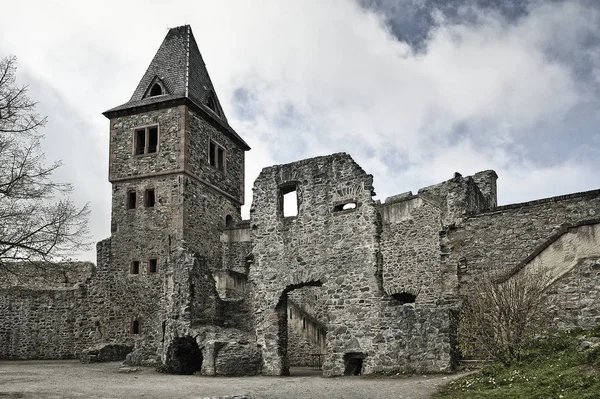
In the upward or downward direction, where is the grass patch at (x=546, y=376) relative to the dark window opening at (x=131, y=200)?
downward

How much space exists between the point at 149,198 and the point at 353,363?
50.1 feet

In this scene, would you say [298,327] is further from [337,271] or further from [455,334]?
[455,334]

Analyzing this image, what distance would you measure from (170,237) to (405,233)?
10.6 metres

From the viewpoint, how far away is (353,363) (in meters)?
16.7

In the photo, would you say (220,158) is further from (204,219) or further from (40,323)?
(40,323)

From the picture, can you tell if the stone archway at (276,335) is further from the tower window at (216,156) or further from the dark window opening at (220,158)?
the dark window opening at (220,158)

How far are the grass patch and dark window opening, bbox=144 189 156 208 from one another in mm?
19263

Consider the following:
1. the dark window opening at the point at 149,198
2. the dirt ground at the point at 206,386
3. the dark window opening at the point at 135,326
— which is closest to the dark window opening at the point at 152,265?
the dark window opening at the point at 135,326

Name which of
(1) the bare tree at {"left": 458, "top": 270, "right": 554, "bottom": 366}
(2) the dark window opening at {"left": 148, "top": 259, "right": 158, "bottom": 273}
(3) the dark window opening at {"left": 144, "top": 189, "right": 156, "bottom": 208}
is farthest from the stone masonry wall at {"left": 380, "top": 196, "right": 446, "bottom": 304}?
(3) the dark window opening at {"left": 144, "top": 189, "right": 156, "bottom": 208}

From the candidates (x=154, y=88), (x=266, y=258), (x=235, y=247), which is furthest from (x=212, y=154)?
(x=266, y=258)

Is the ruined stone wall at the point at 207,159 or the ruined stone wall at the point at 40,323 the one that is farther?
the ruined stone wall at the point at 207,159

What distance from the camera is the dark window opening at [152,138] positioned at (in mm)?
29500

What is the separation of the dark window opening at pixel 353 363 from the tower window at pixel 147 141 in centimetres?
1624

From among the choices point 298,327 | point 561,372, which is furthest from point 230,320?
point 561,372
